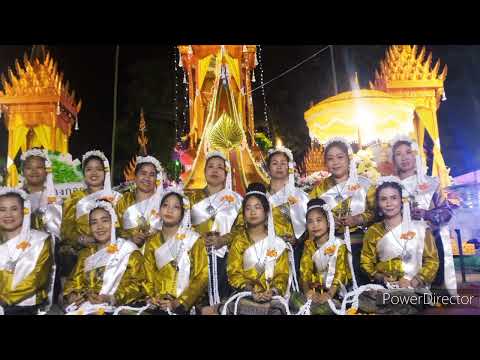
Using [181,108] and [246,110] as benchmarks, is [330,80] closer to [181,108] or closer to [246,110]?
[246,110]

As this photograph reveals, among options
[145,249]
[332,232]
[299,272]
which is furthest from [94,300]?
[332,232]

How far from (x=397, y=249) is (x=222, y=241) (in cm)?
124

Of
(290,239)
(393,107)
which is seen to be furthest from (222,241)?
(393,107)

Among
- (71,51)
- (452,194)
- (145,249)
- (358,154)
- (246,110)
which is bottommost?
(145,249)

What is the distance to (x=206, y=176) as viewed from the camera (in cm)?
405

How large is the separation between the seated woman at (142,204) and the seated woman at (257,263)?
62 cm

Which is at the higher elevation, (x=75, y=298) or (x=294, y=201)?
(x=294, y=201)

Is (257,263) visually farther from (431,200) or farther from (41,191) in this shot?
(41,191)

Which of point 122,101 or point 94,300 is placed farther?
point 122,101

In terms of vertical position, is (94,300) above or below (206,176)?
below

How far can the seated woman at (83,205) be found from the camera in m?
3.94

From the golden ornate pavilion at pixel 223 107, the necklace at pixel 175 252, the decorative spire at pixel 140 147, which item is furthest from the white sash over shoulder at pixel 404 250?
the decorative spire at pixel 140 147

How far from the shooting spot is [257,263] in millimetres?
3916

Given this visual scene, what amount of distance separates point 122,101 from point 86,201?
2.60ft
